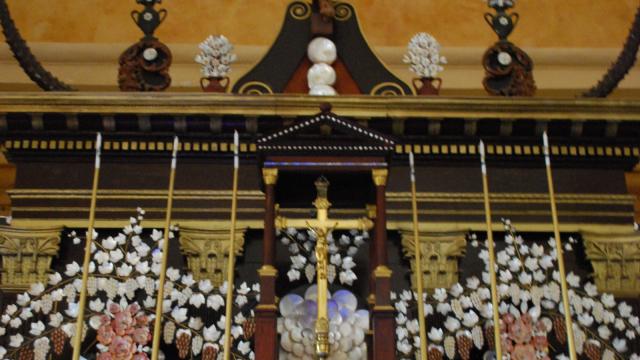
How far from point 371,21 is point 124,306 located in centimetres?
357

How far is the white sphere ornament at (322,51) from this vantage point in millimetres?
5594

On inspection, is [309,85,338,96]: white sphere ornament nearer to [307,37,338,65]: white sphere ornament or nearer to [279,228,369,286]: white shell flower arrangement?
[307,37,338,65]: white sphere ornament

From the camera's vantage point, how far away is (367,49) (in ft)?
18.6

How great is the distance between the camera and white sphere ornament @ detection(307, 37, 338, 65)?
5594mm

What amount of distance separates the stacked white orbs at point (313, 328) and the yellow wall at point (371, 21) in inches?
125

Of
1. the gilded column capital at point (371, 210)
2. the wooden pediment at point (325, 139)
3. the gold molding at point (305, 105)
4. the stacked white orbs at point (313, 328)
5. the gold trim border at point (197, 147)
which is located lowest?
the stacked white orbs at point (313, 328)

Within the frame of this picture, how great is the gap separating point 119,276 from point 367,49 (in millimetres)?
1803

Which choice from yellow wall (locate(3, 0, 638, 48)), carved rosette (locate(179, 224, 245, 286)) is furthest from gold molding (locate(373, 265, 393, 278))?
yellow wall (locate(3, 0, 638, 48))

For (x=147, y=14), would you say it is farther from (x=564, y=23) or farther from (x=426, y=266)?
(x=564, y=23)

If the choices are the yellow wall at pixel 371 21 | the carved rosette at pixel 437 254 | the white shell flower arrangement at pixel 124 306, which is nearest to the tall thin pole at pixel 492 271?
the carved rosette at pixel 437 254

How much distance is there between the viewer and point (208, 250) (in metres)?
5.22

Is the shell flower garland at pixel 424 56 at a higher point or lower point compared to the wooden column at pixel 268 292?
higher

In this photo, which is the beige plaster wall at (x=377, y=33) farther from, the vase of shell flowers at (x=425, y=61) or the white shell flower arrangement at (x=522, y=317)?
the white shell flower arrangement at (x=522, y=317)

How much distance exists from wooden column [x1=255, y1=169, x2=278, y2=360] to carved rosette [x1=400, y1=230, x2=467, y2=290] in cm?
100
